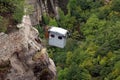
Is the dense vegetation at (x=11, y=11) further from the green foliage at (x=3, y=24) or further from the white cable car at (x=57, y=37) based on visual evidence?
the white cable car at (x=57, y=37)

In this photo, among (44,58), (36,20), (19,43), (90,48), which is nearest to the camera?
(19,43)

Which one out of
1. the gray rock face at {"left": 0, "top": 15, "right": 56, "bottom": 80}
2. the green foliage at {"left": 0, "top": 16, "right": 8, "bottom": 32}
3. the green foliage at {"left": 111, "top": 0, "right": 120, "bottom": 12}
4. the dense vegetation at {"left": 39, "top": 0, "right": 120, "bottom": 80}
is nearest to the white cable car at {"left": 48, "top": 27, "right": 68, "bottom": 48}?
the dense vegetation at {"left": 39, "top": 0, "right": 120, "bottom": 80}

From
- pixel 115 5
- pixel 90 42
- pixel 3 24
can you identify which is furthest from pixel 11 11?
pixel 115 5

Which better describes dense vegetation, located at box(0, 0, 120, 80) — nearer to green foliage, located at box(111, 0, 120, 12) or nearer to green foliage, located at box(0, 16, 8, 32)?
green foliage, located at box(111, 0, 120, 12)

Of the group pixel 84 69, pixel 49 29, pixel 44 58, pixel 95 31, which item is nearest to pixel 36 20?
pixel 49 29

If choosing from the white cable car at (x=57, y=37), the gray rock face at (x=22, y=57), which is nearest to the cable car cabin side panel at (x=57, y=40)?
the white cable car at (x=57, y=37)

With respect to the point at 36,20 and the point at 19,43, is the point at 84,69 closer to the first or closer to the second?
the point at 36,20
